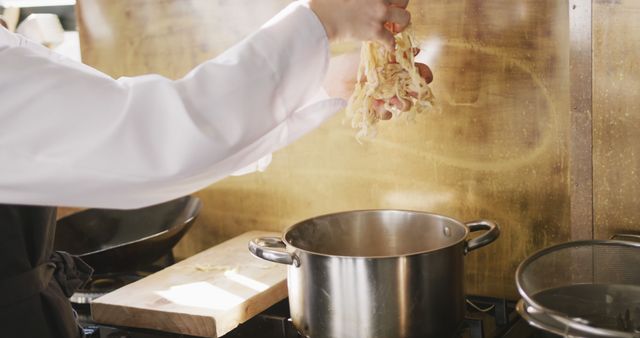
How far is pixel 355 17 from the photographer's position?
3.69ft

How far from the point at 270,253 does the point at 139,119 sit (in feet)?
1.55

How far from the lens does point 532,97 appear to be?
158 cm

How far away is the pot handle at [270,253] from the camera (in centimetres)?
136

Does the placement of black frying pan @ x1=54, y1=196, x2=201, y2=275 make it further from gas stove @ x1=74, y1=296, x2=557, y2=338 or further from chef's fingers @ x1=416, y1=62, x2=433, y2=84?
chef's fingers @ x1=416, y1=62, x2=433, y2=84

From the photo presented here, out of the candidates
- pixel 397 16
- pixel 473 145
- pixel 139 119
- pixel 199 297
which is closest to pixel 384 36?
pixel 397 16

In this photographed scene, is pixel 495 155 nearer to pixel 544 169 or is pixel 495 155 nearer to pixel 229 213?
pixel 544 169

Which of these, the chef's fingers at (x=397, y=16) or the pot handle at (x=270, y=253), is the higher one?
the chef's fingers at (x=397, y=16)

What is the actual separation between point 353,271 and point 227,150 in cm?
37

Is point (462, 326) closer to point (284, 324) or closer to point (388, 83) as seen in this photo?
point (284, 324)

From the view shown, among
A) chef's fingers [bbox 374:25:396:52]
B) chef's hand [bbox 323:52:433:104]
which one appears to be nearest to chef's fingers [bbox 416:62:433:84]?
chef's hand [bbox 323:52:433:104]

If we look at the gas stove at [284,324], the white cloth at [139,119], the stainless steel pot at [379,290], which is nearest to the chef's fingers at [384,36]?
the white cloth at [139,119]

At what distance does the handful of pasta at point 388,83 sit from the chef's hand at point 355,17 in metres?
0.19

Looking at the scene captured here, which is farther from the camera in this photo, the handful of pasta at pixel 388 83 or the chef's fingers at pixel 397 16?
the handful of pasta at pixel 388 83

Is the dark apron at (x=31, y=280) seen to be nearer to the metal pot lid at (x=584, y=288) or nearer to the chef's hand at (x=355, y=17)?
the chef's hand at (x=355, y=17)
